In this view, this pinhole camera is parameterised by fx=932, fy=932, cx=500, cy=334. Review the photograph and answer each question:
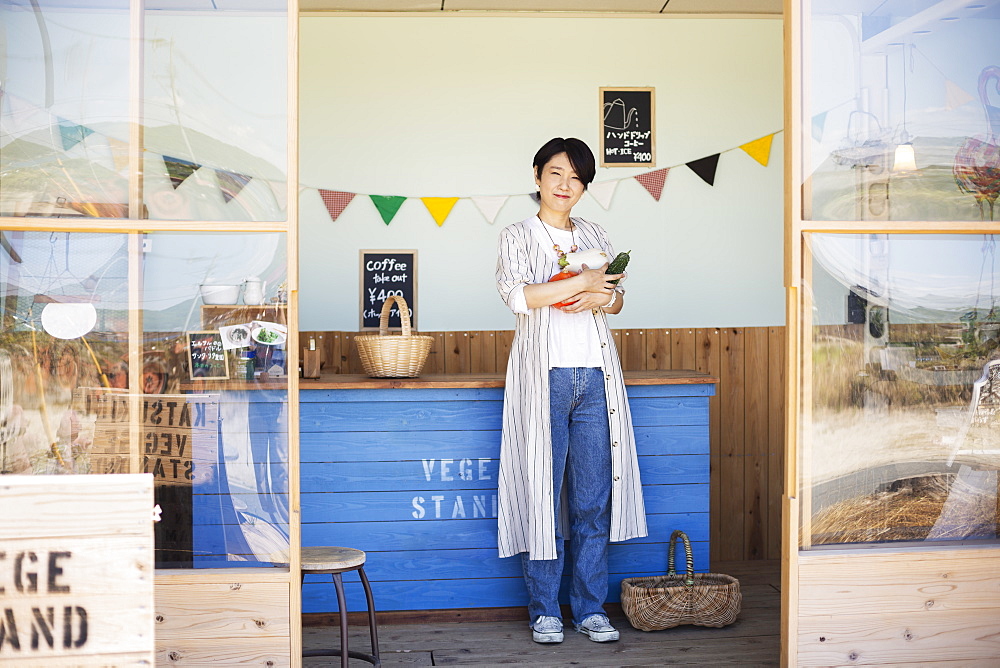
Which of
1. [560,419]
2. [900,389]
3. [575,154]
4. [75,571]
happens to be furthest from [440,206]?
[75,571]

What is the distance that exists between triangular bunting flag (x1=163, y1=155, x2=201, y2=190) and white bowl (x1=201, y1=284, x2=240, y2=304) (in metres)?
0.28

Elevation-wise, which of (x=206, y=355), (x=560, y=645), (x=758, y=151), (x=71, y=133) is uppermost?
(x=758, y=151)

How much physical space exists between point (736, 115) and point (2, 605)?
3.85 metres

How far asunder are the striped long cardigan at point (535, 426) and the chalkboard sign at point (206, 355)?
3.57 feet

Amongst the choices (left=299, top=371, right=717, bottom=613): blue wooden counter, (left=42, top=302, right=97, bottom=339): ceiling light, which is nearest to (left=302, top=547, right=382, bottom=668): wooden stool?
(left=299, top=371, right=717, bottom=613): blue wooden counter

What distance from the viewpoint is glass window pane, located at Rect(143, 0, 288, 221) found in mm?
2484

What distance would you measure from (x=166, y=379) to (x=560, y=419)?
136cm

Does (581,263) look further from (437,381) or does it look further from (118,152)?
(118,152)

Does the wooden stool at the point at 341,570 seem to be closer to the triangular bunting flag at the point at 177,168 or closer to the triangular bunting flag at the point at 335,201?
the triangular bunting flag at the point at 177,168

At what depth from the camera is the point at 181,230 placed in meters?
2.50

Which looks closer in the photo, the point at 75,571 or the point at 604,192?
the point at 75,571

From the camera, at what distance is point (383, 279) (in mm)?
4508

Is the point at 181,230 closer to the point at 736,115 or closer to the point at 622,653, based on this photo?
the point at 622,653

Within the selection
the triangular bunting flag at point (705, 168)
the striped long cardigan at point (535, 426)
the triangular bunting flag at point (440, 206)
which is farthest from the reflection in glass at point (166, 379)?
the triangular bunting flag at point (705, 168)
